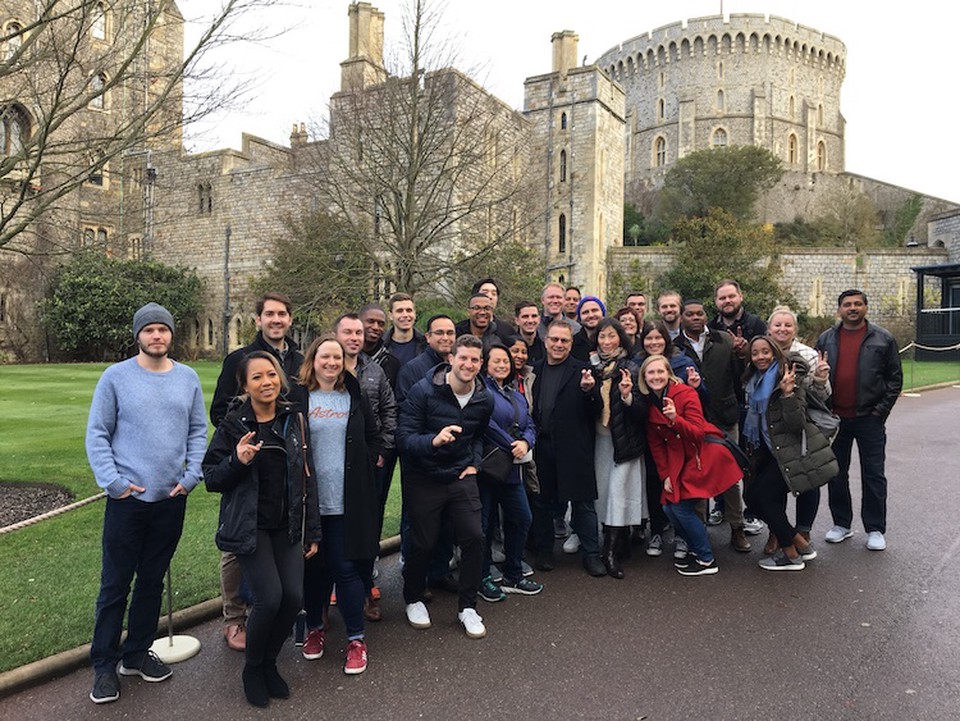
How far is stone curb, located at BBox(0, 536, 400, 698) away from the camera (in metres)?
3.49

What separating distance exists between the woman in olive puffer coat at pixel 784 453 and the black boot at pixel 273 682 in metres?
3.56

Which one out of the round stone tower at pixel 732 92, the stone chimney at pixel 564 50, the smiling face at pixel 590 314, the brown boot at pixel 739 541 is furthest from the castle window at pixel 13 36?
the round stone tower at pixel 732 92

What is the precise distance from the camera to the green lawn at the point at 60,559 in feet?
13.2

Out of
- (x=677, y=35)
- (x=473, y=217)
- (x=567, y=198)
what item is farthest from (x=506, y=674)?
(x=677, y=35)

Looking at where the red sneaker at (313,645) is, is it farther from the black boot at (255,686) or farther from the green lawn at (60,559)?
the green lawn at (60,559)

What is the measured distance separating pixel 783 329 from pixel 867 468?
1405 millimetres

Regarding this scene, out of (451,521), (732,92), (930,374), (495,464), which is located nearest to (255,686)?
(451,521)

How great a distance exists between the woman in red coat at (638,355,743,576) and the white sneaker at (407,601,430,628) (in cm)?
195

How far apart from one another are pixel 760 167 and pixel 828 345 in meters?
38.7

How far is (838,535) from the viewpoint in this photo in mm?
5836

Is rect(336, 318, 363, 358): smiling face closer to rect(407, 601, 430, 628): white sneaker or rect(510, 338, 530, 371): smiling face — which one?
rect(510, 338, 530, 371): smiling face

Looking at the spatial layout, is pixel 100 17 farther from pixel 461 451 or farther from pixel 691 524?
pixel 691 524

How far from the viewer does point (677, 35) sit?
58906 millimetres

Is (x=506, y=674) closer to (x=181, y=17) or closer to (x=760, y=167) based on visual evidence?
(x=181, y=17)
